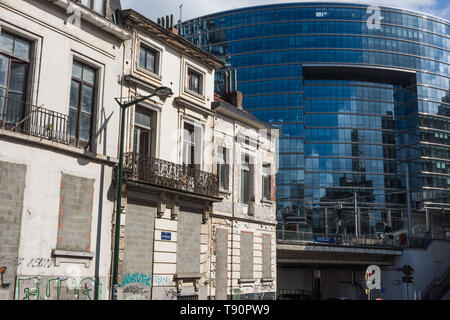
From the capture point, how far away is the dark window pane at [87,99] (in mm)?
Result: 18625

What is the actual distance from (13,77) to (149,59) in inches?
276

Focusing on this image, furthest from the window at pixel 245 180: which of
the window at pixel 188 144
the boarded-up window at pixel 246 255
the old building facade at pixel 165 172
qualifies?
the window at pixel 188 144

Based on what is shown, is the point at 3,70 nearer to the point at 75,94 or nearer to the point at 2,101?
the point at 2,101

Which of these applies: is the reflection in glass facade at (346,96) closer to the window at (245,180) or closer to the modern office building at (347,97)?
the modern office building at (347,97)

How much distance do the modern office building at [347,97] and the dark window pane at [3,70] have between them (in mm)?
82654

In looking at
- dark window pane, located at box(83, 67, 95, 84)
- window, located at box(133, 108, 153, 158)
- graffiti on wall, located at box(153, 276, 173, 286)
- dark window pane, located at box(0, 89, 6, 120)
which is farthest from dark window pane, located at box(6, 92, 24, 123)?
graffiti on wall, located at box(153, 276, 173, 286)

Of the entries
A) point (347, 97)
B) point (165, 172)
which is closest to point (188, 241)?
point (165, 172)

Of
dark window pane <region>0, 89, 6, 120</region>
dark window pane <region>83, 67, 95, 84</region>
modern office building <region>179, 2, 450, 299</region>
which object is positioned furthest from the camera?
modern office building <region>179, 2, 450, 299</region>

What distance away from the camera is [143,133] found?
21.5 meters

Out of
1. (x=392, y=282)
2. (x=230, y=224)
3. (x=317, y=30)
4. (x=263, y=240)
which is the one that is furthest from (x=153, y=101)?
(x=317, y=30)

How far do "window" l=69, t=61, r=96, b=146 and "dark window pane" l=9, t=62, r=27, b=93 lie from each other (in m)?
1.94

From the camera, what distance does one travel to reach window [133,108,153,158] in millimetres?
20984

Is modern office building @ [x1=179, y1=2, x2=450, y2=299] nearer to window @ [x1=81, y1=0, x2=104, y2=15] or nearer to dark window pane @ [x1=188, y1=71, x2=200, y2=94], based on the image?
dark window pane @ [x1=188, y1=71, x2=200, y2=94]
